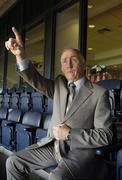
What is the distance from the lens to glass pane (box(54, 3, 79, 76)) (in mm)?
4875

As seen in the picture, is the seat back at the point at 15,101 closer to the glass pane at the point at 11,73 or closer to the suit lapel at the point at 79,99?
the glass pane at the point at 11,73

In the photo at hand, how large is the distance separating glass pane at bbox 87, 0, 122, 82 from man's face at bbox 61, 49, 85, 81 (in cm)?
174

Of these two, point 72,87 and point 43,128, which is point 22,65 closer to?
point 72,87

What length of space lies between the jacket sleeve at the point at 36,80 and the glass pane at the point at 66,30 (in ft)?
8.15

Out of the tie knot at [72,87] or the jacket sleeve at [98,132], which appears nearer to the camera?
the jacket sleeve at [98,132]

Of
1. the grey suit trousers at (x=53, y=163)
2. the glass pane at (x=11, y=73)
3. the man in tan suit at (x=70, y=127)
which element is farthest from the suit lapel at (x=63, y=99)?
the glass pane at (x=11, y=73)

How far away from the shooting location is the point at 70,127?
210cm

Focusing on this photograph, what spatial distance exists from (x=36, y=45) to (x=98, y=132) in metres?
4.62

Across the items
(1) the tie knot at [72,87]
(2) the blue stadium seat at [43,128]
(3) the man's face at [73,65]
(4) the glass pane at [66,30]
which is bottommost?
(2) the blue stadium seat at [43,128]

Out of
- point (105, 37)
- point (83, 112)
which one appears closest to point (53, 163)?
point (83, 112)

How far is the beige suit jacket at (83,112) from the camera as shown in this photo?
1.98m

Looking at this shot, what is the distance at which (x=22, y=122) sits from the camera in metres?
4.00

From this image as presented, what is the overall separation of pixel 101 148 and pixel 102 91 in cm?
36

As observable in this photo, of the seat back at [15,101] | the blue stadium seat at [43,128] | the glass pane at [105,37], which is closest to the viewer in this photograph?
the blue stadium seat at [43,128]
